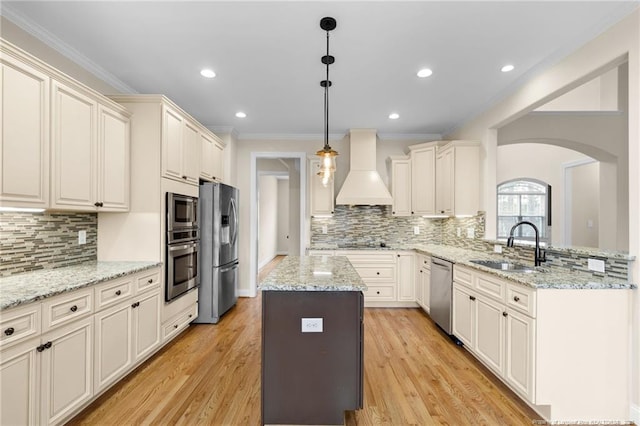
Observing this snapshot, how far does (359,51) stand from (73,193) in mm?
2542

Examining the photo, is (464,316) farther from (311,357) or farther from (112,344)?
(112,344)

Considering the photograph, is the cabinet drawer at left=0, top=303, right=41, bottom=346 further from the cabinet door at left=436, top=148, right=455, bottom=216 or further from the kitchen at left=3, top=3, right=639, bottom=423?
the cabinet door at left=436, top=148, right=455, bottom=216

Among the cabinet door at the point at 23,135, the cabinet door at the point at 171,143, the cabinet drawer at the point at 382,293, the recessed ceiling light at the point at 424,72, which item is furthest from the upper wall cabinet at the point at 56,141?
the cabinet drawer at the point at 382,293

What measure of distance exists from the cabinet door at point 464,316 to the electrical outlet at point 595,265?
2.96 ft

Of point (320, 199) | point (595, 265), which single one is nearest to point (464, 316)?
point (595, 265)

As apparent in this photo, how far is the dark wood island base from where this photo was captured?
1837mm

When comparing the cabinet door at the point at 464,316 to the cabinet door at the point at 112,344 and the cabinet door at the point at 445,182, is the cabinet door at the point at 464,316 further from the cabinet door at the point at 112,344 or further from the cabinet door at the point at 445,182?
the cabinet door at the point at 112,344

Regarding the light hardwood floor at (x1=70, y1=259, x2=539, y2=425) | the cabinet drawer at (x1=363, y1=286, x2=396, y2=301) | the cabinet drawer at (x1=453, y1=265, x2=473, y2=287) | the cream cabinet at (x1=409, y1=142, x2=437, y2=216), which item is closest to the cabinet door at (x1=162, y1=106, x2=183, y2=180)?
the light hardwood floor at (x1=70, y1=259, x2=539, y2=425)

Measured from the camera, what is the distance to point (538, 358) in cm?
196

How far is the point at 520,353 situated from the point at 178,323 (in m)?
3.19

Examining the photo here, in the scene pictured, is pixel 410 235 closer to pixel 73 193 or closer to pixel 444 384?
pixel 444 384

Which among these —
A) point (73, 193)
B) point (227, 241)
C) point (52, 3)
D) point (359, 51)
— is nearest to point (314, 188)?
point (227, 241)

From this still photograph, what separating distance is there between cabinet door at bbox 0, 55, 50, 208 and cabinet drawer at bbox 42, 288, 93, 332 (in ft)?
2.11

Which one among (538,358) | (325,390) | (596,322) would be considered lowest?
(325,390)
